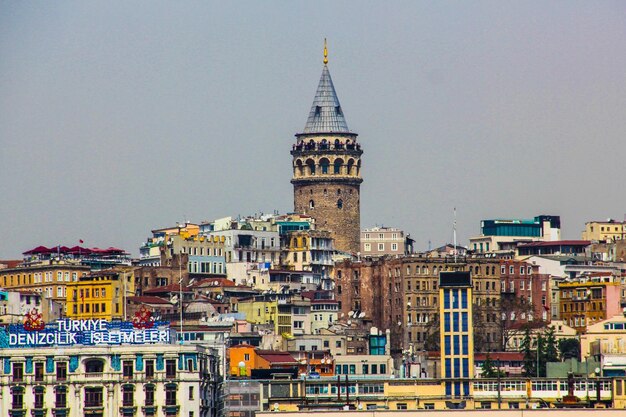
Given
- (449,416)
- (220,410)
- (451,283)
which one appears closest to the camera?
(449,416)

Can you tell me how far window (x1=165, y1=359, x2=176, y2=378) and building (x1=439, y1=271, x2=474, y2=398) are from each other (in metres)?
42.6

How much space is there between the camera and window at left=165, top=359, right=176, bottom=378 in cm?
15538

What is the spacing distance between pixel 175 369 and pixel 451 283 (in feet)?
143

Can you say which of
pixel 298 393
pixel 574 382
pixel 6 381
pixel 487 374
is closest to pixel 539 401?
pixel 574 382

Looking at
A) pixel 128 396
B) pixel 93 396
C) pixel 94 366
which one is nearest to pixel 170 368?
pixel 128 396

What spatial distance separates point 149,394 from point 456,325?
4692 centimetres

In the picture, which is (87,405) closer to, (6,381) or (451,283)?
(6,381)

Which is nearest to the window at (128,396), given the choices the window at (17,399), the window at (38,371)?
the window at (38,371)

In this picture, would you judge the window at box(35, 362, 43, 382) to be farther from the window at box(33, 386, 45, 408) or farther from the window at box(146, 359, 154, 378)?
the window at box(146, 359, 154, 378)

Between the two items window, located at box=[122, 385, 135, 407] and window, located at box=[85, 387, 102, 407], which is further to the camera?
window, located at box=[122, 385, 135, 407]

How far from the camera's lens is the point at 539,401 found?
501ft

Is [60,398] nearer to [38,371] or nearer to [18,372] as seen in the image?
[38,371]

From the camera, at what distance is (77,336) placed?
518 feet

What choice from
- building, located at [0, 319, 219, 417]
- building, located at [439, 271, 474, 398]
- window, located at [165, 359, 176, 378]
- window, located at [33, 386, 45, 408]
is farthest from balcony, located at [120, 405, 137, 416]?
building, located at [439, 271, 474, 398]
